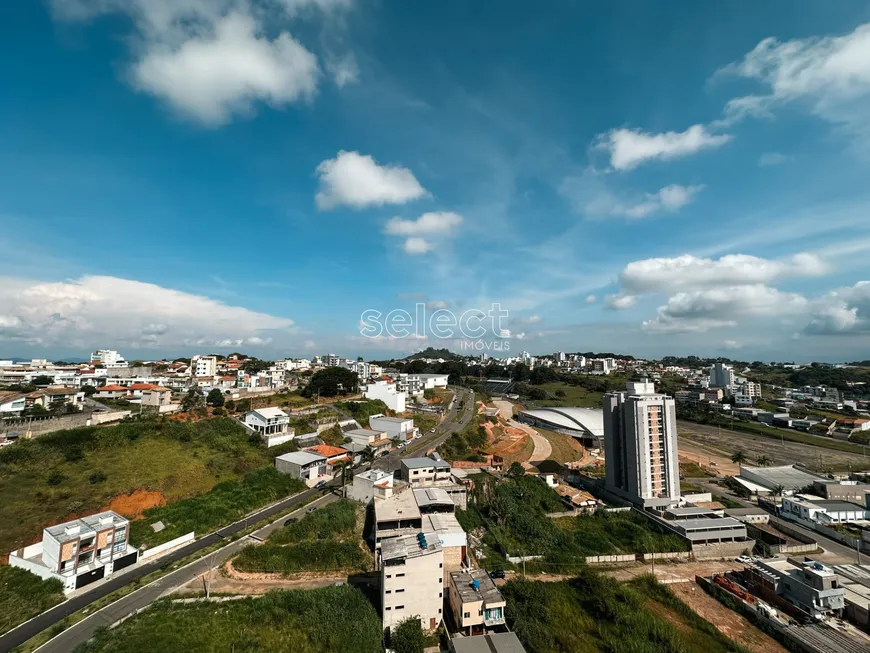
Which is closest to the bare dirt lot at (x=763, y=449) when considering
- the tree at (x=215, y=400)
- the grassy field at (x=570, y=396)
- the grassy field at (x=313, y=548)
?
the grassy field at (x=570, y=396)

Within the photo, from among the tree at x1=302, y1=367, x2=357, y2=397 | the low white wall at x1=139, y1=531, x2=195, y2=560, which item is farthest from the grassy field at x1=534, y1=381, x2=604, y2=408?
the low white wall at x1=139, y1=531, x2=195, y2=560

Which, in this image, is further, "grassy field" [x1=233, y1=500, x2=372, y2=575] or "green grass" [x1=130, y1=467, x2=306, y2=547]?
"green grass" [x1=130, y1=467, x2=306, y2=547]

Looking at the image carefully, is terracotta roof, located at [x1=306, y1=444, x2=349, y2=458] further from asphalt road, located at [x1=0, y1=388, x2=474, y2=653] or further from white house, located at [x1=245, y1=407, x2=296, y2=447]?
asphalt road, located at [x1=0, y1=388, x2=474, y2=653]

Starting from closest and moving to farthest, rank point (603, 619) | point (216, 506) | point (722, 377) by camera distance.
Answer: point (603, 619)
point (216, 506)
point (722, 377)

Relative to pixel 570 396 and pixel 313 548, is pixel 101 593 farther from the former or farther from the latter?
pixel 570 396

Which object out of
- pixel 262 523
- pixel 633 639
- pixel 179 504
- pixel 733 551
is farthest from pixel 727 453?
pixel 179 504

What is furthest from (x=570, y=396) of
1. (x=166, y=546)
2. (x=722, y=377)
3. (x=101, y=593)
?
(x=101, y=593)
